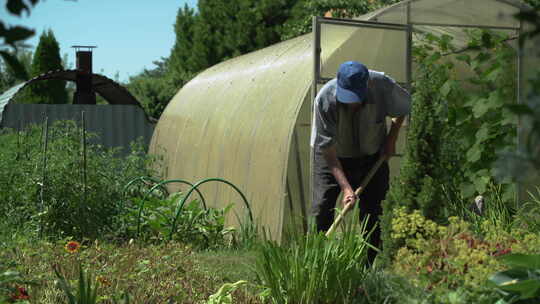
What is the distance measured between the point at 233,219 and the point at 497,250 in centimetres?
461

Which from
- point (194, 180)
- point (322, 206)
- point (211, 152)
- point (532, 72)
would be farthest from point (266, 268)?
point (194, 180)

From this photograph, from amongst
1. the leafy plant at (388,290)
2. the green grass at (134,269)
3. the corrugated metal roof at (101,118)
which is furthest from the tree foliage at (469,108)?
the corrugated metal roof at (101,118)

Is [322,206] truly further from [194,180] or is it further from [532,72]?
[194,180]

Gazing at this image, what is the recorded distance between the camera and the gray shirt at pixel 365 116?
5.12 m

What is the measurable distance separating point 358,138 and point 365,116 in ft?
0.57

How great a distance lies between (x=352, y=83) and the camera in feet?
15.7

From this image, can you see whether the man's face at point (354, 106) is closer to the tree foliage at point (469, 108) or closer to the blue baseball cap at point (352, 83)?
the blue baseball cap at point (352, 83)

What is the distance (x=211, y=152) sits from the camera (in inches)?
372

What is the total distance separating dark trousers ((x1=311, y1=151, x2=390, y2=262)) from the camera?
5250 millimetres

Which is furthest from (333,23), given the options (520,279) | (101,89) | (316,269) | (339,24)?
(101,89)

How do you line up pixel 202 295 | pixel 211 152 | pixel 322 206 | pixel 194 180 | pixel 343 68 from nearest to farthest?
pixel 202 295 → pixel 343 68 → pixel 322 206 → pixel 211 152 → pixel 194 180

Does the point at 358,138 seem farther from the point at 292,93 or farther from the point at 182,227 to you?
the point at 182,227

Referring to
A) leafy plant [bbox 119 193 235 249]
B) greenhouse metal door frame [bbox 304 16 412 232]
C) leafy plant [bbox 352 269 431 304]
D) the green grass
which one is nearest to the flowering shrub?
leafy plant [bbox 352 269 431 304]

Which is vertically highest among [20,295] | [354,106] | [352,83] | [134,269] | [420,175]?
[352,83]
